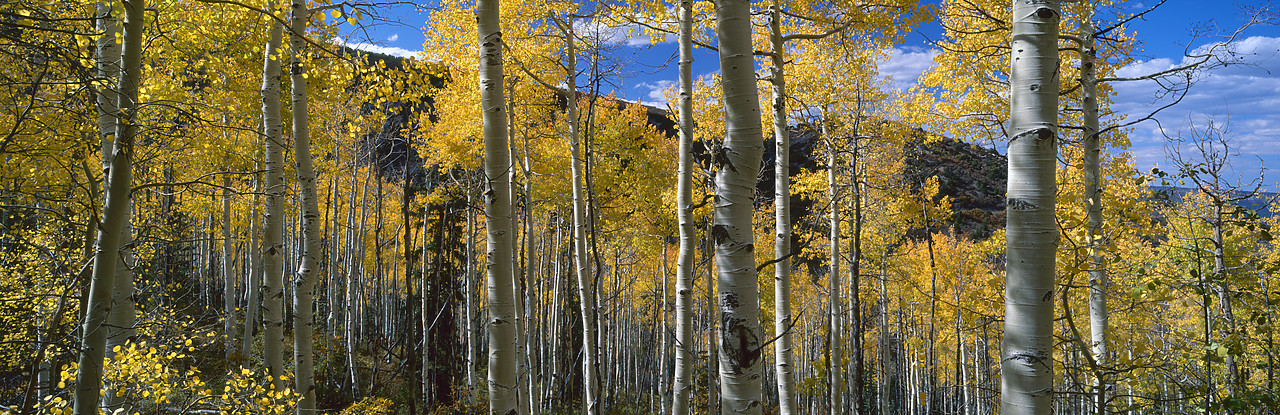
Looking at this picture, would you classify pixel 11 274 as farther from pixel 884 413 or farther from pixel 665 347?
pixel 884 413

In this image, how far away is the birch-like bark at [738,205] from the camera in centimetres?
203

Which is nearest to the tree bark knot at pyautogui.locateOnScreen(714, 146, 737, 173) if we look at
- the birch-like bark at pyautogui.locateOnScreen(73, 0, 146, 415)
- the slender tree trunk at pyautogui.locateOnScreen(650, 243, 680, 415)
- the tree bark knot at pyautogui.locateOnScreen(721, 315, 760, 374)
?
the tree bark knot at pyautogui.locateOnScreen(721, 315, 760, 374)

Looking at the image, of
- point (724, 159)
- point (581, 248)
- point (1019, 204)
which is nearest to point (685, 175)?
point (724, 159)

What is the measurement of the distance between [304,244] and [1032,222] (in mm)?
4609

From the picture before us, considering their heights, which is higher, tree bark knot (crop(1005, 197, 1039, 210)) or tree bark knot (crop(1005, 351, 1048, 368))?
tree bark knot (crop(1005, 197, 1039, 210))

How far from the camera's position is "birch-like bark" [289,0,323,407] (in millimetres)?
4199

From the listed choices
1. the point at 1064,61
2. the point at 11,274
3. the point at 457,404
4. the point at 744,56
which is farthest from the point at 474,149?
the point at 1064,61

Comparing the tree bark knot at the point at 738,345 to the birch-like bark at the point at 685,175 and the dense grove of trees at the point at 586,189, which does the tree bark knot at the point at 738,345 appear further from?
the birch-like bark at the point at 685,175

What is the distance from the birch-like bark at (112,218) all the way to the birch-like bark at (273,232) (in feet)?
5.81

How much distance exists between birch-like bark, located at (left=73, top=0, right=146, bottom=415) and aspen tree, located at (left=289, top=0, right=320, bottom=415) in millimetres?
1798

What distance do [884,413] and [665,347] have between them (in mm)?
5145

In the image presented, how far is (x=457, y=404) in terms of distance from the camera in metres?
10.1

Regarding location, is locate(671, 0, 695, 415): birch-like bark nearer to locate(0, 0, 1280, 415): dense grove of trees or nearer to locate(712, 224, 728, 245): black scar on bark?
locate(0, 0, 1280, 415): dense grove of trees

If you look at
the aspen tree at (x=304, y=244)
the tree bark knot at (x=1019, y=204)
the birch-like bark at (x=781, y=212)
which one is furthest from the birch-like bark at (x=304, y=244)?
the tree bark knot at (x=1019, y=204)
